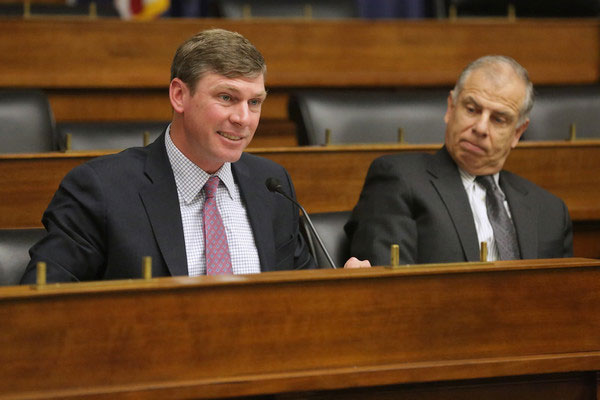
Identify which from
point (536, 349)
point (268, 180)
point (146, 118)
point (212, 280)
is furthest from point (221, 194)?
point (146, 118)

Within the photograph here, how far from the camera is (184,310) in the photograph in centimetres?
111

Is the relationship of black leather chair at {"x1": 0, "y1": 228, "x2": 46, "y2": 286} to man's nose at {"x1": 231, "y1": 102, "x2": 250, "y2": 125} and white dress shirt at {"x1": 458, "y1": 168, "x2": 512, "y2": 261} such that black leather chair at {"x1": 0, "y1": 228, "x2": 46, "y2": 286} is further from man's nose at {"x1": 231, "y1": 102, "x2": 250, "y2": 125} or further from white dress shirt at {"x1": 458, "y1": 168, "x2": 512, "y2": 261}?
white dress shirt at {"x1": 458, "y1": 168, "x2": 512, "y2": 261}

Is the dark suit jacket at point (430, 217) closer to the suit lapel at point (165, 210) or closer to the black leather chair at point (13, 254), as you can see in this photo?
the suit lapel at point (165, 210)

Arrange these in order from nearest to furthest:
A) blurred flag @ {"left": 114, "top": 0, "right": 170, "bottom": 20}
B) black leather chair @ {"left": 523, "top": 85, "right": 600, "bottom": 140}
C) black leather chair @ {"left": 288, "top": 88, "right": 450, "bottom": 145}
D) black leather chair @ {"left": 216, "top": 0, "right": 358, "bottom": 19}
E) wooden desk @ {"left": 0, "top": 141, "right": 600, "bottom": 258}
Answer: wooden desk @ {"left": 0, "top": 141, "right": 600, "bottom": 258} < black leather chair @ {"left": 288, "top": 88, "right": 450, "bottom": 145} < black leather chair @ {"left": 523, "top": 85, "right": 600, "bottom": 140} < black leather chair @ {"left": 216, "top": 0, "right": 358, "bottom": 19} < blurred flag @ {"left": 114, "top": 0, "right": 170, "bottom": 20}

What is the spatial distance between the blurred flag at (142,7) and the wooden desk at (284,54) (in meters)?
1.23

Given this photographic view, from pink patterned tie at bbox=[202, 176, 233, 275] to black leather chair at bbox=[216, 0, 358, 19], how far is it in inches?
79.9

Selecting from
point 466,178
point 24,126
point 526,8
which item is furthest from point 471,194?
point 526,8

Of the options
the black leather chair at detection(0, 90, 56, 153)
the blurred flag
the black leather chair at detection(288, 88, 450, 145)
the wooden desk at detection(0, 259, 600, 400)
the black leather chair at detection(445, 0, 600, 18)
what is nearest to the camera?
the wooden desk at detection(0, 259, 600, 400)

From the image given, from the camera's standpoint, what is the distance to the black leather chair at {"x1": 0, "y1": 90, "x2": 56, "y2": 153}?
2.37 metres

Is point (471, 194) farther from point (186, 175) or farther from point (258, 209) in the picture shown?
point (186, 175)

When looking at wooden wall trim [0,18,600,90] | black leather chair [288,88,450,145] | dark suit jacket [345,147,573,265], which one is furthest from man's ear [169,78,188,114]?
wooden wall trim [0,18,600,90]

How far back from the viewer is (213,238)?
158 cm

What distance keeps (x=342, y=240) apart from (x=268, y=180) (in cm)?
33

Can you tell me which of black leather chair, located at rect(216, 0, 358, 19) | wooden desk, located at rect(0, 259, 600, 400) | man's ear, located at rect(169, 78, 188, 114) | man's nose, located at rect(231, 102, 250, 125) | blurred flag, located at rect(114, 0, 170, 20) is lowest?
wooden desk, located at rect(0, 259, 600, 400)
